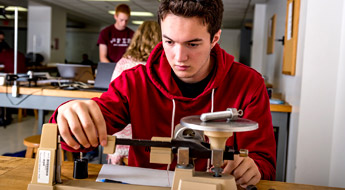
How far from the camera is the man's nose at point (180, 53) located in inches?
41.0

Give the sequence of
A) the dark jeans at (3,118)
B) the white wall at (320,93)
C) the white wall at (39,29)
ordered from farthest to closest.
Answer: the white wall at (39,29)
the dark jeans at (3,118)
the white wall at (320,93)

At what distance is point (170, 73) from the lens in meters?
1.25

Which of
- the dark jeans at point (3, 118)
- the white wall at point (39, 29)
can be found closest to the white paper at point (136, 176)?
the dark jeans at point (3, 118)

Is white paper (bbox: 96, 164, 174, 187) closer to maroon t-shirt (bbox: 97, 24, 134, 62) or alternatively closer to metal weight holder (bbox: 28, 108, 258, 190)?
metal weight holder (bbox: 28, 108, 258, 190)

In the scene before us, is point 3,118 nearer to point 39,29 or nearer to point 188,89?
point 39,29

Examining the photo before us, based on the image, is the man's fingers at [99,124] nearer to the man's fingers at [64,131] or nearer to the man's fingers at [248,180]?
the man's fingers at [64,131]

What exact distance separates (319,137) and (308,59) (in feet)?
1.53

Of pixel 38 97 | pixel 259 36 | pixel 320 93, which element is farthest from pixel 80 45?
pixel 320 93

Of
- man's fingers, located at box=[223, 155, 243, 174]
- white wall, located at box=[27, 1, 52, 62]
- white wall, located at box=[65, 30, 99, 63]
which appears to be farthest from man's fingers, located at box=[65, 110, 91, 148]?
white wall, located at box=[65, 30, 99, 63]

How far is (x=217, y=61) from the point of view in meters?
1.25

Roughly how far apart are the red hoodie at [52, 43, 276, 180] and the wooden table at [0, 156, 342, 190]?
9.1 inches

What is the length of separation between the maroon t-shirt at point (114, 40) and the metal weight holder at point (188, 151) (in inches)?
121

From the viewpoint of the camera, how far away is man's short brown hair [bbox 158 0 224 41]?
104 centimetres

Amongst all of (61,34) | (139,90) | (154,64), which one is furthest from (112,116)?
(61,34)
